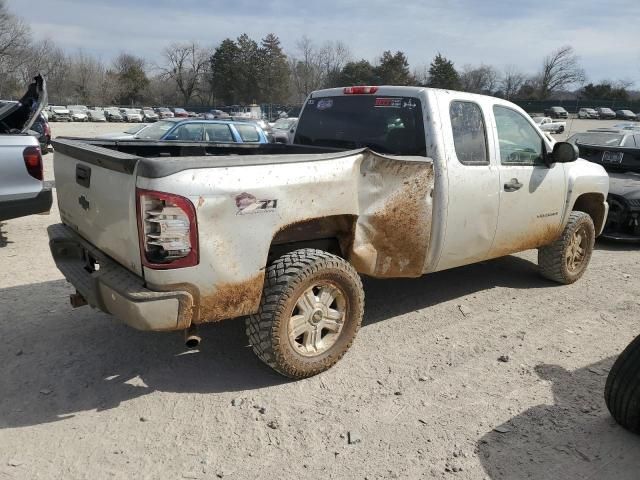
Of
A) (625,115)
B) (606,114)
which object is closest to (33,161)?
(606,114)

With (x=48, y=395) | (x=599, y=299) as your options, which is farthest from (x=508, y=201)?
(x=48, y=395)

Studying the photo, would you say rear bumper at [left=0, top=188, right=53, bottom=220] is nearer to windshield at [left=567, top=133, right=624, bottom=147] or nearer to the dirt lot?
the dirt lot

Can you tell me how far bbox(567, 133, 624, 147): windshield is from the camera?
9273mm

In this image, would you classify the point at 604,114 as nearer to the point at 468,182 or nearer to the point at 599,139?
the point at 599,139

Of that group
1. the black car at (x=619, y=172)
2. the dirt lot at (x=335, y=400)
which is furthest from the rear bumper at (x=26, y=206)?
the black car at (x=619, y=172)

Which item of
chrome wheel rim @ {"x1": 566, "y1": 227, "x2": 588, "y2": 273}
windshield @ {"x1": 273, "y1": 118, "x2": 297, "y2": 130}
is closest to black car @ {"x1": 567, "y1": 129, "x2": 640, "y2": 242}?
chrome wheel rim @ {"x1": 566, "y1": 227, "x2": 588, "y2": 273}

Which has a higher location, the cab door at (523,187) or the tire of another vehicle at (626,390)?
the cab door at (523,187)

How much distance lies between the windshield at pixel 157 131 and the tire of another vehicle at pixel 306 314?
30.9 ft

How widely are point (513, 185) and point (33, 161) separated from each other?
5438 mm

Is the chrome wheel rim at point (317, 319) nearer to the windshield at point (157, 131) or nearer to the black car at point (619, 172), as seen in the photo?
the black car at point (619, 172)

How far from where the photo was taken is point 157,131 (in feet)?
40.3

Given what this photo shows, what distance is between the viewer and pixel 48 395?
3307 mm

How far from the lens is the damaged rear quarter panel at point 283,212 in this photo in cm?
288

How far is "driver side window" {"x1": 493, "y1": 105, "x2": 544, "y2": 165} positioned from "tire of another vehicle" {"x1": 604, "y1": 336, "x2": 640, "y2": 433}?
2191mm
